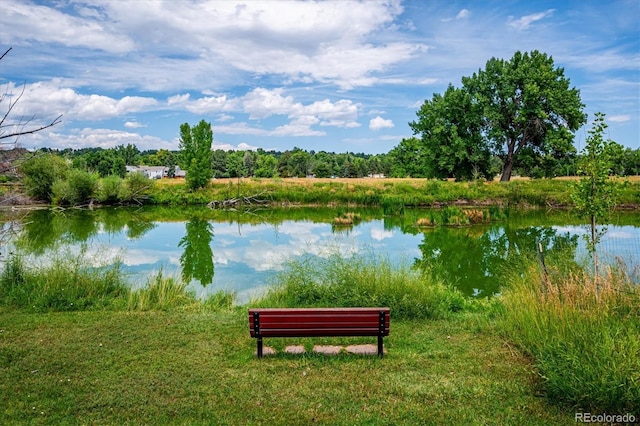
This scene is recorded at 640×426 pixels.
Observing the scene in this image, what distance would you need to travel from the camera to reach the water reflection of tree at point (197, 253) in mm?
14336

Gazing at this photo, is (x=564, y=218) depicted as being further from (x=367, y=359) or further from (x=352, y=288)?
(x=367, y=359)

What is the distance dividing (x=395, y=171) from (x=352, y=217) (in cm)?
5296

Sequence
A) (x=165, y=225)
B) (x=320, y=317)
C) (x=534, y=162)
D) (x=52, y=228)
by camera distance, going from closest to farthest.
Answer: (x=320, y=317), (x=52, y=228), (x=165, y=225), (x=534, y=162)

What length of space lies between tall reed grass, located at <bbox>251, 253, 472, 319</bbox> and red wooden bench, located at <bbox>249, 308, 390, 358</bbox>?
2312mm

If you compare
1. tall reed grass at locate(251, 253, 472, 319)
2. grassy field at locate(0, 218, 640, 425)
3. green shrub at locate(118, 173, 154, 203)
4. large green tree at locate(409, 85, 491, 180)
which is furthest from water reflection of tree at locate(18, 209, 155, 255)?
large green tree at locate(409, 85, 491, 180)

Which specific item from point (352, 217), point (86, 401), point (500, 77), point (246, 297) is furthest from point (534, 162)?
point (86, 401)

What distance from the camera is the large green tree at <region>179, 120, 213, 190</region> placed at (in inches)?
1767

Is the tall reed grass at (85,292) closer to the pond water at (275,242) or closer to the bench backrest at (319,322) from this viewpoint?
the pond water at (275,242)

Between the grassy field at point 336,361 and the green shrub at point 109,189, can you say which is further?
the green shrub at point 109,189

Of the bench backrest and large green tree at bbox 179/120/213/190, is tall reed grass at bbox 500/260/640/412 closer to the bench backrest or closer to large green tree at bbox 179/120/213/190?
the bench backrest

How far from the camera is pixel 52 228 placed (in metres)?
26.5

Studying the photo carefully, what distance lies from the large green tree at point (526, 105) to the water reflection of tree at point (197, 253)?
28.0 m

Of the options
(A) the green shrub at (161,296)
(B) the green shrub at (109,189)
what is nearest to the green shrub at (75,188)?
(B) the green shrub at (109,189)

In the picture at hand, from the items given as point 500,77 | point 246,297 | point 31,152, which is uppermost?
point 500,77
